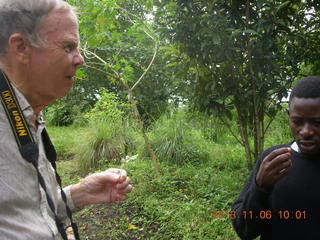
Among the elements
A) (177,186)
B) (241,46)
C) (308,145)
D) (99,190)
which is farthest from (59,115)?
(308,145)

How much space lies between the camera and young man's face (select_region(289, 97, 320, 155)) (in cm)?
184

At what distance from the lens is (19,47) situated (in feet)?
4.33

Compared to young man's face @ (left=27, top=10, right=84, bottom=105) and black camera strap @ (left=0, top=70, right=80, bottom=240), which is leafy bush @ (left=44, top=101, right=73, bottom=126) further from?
black camera strap @ (left=0, top=70, right=80, bottom=240)

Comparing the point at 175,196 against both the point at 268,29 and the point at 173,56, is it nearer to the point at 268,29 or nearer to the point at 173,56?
the point at 173,56

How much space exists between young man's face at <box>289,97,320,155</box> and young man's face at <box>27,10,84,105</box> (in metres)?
1.28

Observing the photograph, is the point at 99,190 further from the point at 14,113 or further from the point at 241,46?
the point at 241,46

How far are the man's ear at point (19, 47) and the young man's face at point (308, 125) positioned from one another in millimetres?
1496

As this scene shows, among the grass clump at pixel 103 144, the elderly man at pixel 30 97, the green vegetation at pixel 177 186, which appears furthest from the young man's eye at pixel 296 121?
the grass clump at pixel 103 144

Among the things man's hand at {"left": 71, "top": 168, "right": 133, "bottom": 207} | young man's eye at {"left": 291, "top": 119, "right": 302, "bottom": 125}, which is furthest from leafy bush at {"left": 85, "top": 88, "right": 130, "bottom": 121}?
young man's eye at {"left": 291, "top": 119, "right": 302, "bottom": 125}

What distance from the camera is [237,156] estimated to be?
5984mm

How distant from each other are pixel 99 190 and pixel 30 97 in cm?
67

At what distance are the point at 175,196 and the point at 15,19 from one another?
12.3ft

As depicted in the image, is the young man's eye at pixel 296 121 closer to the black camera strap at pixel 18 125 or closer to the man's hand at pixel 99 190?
the man's hand at pixel 99 190

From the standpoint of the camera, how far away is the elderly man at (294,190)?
1.72m
